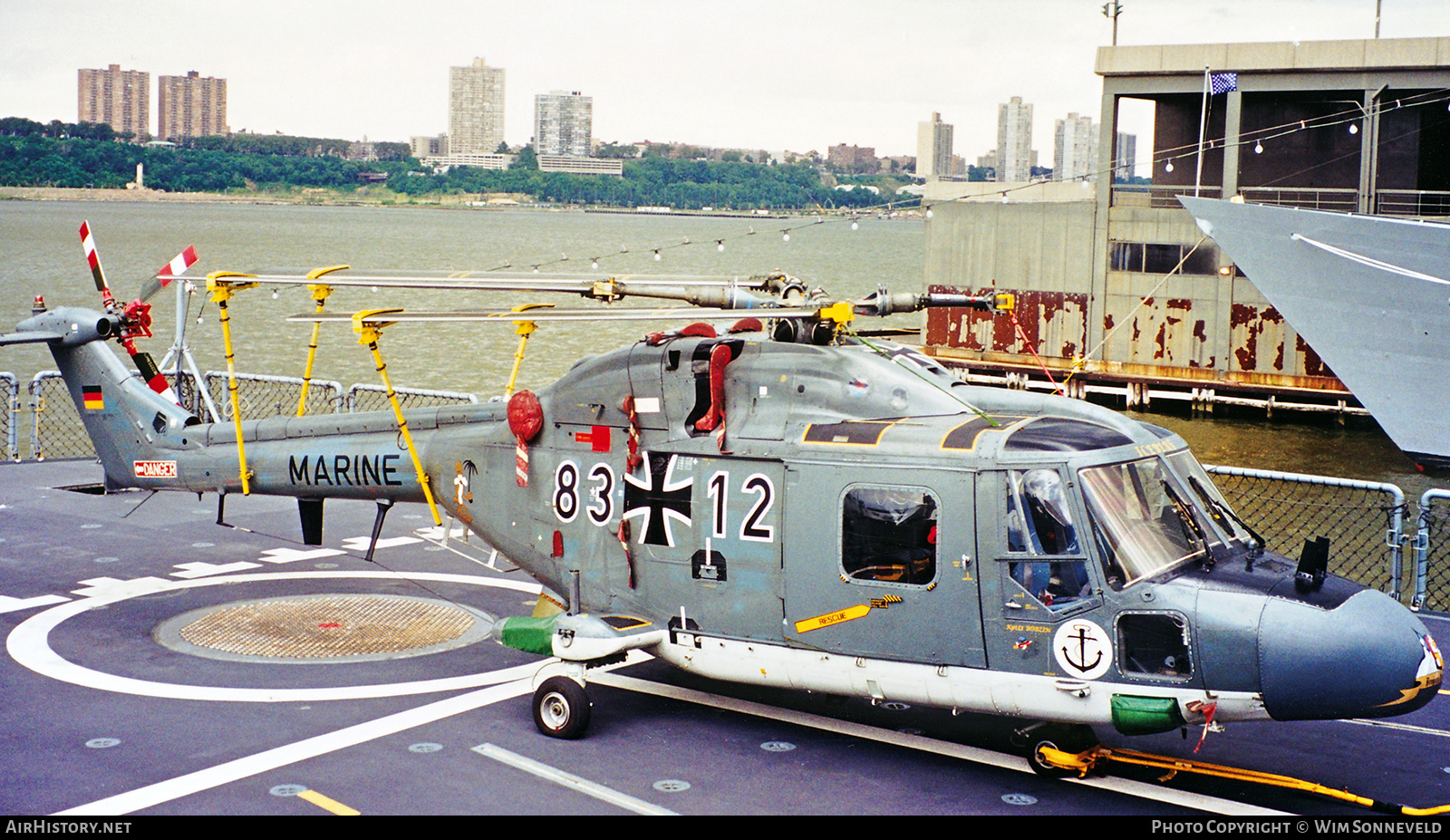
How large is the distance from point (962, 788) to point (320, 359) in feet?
159

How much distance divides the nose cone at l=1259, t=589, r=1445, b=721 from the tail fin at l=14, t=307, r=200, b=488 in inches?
435

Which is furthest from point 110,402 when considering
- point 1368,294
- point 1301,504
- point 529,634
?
point 1368,294

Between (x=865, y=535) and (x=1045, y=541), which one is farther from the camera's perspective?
(x=865, y=535)

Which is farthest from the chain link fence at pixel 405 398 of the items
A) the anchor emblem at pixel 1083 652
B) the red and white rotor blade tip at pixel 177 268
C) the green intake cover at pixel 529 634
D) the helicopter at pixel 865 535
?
the anchor emblem at pixel 1083 652

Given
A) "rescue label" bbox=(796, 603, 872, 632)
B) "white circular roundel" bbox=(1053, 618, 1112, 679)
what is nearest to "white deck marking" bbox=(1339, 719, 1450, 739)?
"white circular roundel" bbox=(1053, 618, 1112, 679)

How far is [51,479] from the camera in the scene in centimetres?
1973

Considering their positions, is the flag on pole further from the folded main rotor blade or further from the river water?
the folded main rotor blade

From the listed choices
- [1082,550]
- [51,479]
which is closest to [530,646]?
[1082,550]

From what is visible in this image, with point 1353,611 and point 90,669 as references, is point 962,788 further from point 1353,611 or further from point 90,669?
point 90,669

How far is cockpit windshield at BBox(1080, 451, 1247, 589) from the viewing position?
8.73m

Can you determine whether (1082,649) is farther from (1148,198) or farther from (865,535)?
(1148,198)

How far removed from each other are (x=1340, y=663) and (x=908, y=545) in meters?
2.89

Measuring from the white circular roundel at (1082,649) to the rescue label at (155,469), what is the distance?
9.75 m

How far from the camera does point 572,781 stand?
9.25 metres
